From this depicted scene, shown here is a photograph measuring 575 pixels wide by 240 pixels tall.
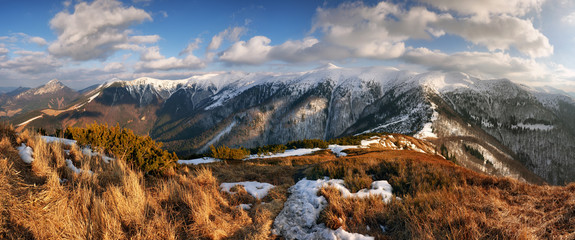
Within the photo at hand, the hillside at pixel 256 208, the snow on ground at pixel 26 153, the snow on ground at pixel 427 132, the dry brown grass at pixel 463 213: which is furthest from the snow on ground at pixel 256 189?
the snow on ground at pixel 427 132

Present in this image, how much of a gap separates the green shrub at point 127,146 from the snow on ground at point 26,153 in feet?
8.96

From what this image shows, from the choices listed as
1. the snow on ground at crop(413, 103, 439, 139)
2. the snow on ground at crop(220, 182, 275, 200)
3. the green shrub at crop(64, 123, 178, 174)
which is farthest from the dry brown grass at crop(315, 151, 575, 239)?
the snow on ground at crop(413, 103, 439, 139)

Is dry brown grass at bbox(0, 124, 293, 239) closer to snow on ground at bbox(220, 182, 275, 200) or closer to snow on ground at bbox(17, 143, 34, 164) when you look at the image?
snow on ground at bbox(17, 143, 34, 164)

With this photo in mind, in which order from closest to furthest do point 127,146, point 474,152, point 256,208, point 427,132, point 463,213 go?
point 463,213 → point 256,208 → point 127,146 → point 474,152 → point 427,132

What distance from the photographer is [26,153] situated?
6.84 meters

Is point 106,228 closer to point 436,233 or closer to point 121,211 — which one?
point 121,211

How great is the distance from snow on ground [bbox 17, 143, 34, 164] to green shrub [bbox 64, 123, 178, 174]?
2731mm

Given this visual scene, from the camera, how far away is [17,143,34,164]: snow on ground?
6.52 meters

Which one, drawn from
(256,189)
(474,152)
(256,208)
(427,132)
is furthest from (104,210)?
(474,152)

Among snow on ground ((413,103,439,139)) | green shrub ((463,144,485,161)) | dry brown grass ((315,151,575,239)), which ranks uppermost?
dry brown grass ((315,151,575,239))

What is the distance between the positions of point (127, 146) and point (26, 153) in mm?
3933

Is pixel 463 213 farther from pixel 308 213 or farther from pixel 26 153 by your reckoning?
pixel 26 153

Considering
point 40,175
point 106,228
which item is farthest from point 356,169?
point 40,175

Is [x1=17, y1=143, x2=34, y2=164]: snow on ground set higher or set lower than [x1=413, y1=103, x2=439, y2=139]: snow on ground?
higher
